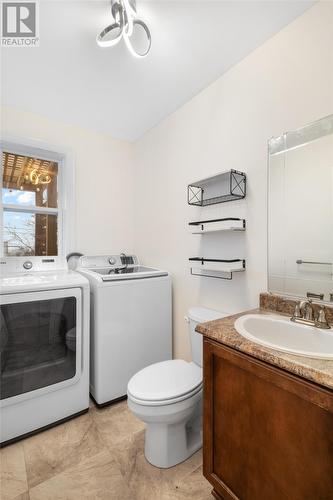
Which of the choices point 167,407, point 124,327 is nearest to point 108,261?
point 124,327

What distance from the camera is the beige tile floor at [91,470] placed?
46.9 inches

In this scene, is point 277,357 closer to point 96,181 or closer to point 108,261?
point 108,261

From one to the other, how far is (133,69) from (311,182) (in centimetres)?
139

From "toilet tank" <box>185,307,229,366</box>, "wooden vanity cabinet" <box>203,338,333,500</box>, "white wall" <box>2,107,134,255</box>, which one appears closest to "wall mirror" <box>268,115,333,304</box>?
"toilet tank" <box>185,307,229,366</box>

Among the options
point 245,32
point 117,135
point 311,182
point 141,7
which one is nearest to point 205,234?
point 311,182

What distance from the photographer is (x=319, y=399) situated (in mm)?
710

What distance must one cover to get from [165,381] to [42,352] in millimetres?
886

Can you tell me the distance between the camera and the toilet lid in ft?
4.17

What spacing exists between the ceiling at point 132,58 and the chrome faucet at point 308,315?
154 cm

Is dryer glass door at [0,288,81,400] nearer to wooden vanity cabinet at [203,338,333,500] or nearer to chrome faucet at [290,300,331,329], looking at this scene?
wooden vanity cabinet at [203,338,333,500]

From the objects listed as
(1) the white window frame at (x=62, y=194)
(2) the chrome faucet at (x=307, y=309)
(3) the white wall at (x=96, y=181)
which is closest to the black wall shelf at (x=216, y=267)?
(2) the chrome faucet at (x=307, y=309)

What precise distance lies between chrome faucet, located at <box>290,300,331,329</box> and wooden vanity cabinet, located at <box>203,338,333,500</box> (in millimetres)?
402

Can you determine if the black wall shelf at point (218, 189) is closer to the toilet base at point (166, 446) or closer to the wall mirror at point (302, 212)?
the wall mirror at point (302, 212)

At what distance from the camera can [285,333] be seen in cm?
116
